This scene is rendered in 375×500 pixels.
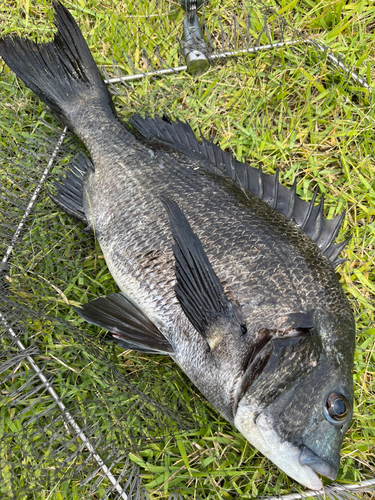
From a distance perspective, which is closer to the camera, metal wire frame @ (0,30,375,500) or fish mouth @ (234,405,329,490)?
fish mouth @ (234,405,329,490)

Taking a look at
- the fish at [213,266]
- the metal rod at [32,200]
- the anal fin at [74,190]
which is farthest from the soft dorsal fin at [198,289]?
the metal rod at [32,200]

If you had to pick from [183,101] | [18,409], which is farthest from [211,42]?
[18,409]

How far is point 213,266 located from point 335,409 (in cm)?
84

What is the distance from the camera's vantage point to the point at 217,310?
6.11 feet

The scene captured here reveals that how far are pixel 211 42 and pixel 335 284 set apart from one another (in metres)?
2.24

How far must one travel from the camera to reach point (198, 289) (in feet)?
6.07

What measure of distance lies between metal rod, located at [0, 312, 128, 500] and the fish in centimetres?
45

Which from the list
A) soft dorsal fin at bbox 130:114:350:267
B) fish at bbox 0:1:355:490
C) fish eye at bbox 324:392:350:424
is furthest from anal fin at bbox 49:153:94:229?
fish eye at bbox 324:392:350:424

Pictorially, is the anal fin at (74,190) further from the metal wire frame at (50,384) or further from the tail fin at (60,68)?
the tail fin at (60,68)

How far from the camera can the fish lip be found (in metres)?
1.62

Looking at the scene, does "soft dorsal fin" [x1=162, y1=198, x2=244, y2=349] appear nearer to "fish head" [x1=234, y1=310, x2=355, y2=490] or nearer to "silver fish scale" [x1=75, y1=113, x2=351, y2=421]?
"silver fish scale" [x1=75, y1=113, x2=351, y2=421]

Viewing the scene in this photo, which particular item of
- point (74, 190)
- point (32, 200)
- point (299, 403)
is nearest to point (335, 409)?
point (299, 403)

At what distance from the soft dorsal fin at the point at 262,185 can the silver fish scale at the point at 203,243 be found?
0.12 metres

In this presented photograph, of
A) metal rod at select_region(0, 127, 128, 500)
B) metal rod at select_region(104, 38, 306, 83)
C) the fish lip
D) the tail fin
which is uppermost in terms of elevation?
the tail fin
